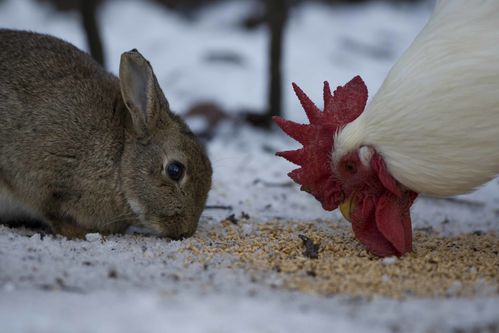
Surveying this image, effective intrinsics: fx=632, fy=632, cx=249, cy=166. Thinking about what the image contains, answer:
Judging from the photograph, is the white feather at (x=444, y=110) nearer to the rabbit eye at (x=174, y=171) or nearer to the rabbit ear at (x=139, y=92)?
the rabbit eye at (x=174, y=171)

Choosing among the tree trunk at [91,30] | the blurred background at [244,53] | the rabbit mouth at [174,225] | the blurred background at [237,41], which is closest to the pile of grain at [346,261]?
the rabbit mouth at [174,225]

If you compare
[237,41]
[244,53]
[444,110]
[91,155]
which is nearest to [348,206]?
[444,110]

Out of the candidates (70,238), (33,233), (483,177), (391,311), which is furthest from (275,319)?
(33,233)

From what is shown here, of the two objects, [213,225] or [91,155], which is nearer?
[91,155]

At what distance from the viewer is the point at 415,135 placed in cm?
366

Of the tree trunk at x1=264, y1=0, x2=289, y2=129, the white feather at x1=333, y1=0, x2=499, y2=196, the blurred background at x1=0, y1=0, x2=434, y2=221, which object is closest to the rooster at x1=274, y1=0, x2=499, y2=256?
the white feather at x1=333, y1=0, x2=499, y2=196

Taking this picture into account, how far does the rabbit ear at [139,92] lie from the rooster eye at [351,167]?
1426mm

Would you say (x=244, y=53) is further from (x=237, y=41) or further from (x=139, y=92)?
(x=139, y=92)

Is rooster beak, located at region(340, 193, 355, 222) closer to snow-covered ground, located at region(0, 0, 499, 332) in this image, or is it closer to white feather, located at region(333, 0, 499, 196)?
white feather, located at region(333, 0, 499, 196)

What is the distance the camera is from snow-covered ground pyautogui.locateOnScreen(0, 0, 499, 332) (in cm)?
270

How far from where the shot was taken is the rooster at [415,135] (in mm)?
3549

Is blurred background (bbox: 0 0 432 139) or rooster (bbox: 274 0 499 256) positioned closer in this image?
rooster (bbox: 274 0 499 256)

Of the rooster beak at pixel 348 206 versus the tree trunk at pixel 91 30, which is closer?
the rooster beak at pixel 348 206

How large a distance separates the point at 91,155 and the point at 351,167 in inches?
70.1
